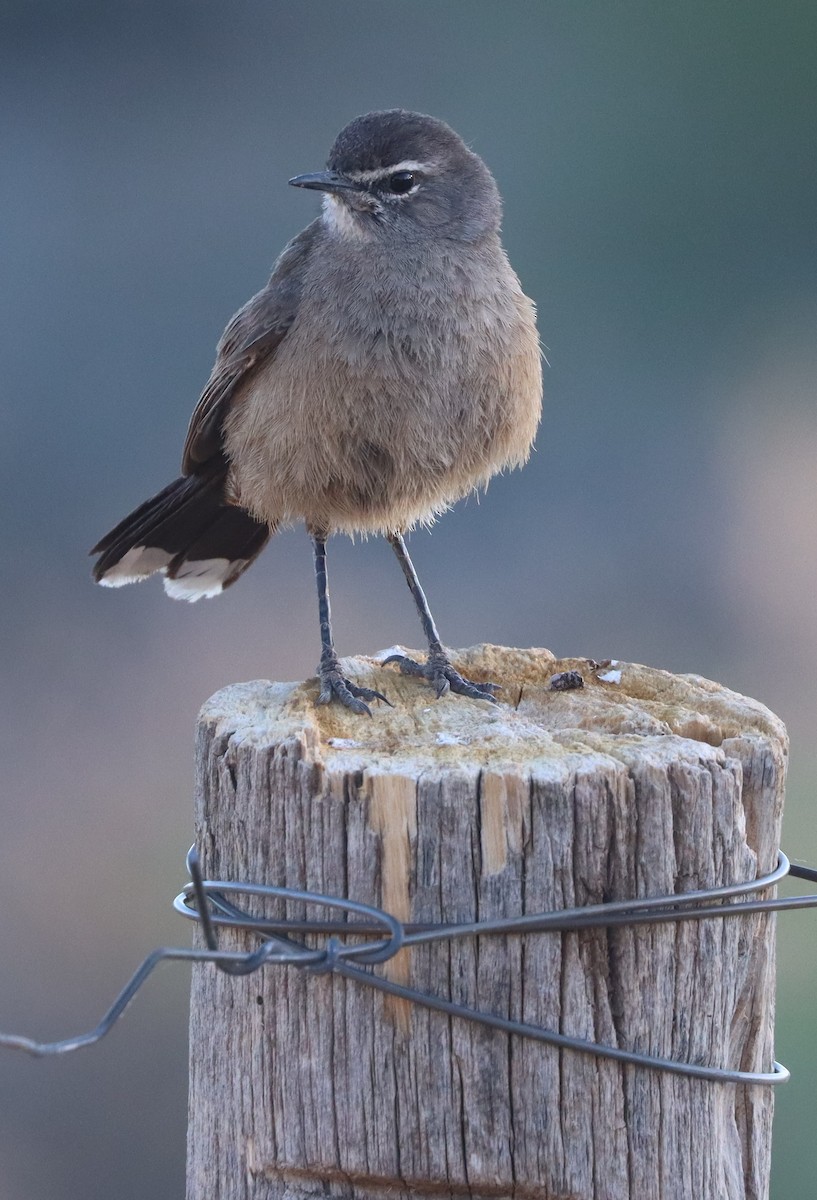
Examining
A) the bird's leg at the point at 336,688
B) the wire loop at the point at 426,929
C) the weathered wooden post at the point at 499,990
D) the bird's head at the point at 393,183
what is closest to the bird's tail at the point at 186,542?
the bird's leg at the point at 336,688

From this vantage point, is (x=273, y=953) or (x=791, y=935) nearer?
(x=273, y=953)

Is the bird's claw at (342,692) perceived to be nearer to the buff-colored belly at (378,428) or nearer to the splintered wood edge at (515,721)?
the splintered wood edge at (515,721)

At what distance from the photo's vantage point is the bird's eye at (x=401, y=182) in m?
4.39

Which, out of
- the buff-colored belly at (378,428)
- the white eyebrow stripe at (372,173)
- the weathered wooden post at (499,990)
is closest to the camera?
the weathered wooden post at (499,990)

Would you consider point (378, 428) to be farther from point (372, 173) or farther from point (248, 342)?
point (372, 173)

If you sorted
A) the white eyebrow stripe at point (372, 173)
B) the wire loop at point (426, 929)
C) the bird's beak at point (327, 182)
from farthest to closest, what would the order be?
the white eyebrow stripe at point (372, 173)
the bird's beak at point (327, 182)
the wire loop at point (426, 929)

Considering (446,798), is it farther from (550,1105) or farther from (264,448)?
(264,448)

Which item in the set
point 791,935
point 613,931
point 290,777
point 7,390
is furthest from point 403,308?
point 7,390

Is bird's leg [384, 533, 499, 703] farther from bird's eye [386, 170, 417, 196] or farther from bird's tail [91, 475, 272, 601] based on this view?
bird's eye [386, 170, 417, 196]

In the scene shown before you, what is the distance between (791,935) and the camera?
598cm

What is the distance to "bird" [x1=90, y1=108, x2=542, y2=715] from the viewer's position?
4.05m

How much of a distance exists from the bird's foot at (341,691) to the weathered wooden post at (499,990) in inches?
26.7

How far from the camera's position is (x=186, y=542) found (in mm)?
5141

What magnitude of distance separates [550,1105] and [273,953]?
0.59m
